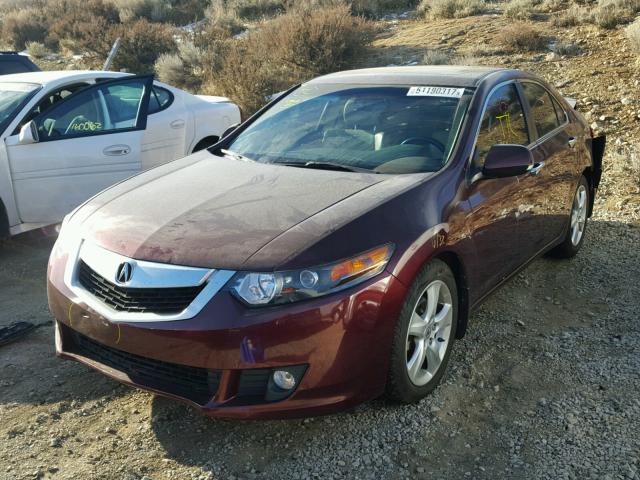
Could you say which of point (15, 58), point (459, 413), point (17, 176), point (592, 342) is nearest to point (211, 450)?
point (459, 413)

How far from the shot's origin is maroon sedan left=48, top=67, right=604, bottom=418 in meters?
2.71

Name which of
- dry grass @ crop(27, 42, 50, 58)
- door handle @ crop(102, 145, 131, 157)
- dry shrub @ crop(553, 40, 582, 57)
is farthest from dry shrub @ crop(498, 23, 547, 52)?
dry grass @ crop(27, 42, 50, 58)

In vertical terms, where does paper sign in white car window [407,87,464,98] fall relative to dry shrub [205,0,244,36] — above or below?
above

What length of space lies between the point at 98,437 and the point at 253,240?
1229 millimetres

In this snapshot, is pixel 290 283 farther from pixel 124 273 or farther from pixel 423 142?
pixel 423 142

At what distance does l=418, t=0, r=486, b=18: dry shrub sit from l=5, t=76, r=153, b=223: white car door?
35.7 feet

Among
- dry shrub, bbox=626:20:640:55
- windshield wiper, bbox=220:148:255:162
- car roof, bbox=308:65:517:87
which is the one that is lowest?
dry shrub, bbox=626:20:640:55

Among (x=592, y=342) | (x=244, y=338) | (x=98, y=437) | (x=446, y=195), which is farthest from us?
(x=592, y=342)

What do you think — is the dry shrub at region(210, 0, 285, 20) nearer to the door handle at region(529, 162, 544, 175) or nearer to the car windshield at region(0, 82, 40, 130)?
the car windshield at region(0, 82, 40, 130)

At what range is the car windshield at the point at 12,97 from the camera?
5523 millimetres

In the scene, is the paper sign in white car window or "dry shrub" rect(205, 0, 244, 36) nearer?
the paper sign in white car window

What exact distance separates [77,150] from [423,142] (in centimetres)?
336

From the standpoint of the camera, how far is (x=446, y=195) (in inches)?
133

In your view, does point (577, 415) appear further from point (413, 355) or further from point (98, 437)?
point (98, 437)
